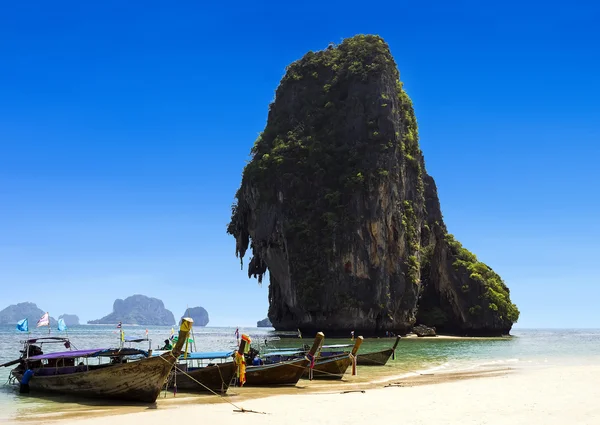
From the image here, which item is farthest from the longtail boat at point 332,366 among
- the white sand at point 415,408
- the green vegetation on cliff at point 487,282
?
the green vegetation on cliff at point 487,282

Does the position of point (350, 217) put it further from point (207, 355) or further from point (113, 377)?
point (113, 377)

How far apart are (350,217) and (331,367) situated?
143 ft

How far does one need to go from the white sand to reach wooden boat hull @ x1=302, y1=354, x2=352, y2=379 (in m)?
4.71

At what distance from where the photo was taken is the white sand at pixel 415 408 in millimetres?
13602

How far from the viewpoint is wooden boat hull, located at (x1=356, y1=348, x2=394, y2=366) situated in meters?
31.0

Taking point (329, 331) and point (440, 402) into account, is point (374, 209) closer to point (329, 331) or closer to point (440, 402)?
point (329, 331)

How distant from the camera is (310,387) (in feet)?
70.6

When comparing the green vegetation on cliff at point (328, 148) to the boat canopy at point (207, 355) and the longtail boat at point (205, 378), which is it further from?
the longtail boat at point (205, 378)

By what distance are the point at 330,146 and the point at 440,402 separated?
5766 centimetres

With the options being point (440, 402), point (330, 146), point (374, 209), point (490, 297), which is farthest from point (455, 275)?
point (440, 402)

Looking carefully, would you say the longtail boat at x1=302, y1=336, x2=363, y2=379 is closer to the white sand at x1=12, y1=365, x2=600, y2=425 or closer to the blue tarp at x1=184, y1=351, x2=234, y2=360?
the blue tarp at x1=184, y1=351, x2=234, y2=360

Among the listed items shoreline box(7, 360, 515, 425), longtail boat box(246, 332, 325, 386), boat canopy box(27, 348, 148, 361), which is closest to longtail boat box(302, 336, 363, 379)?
shoreline box(7, 360, 515, 425)

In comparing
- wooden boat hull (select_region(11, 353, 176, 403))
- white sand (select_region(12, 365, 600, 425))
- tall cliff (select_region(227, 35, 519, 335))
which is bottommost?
white sand (select_region(12, 365, 600, 425))

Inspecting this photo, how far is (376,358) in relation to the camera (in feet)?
102
